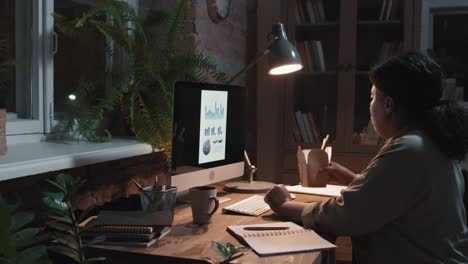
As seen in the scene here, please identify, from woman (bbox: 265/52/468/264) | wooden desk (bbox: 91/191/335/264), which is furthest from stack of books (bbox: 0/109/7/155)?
woman (bbox: 265/52/468/264)

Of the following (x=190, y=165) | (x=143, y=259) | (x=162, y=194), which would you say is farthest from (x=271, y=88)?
(x=143, y=259)

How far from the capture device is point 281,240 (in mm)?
1433

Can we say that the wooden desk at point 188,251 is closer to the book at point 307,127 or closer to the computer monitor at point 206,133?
the computer monitor at point 206,133

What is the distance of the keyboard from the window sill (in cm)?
43

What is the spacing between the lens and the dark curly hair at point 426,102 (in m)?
1.52

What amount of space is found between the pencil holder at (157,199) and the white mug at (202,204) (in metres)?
0.08

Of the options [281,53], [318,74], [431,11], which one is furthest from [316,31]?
[281,53]

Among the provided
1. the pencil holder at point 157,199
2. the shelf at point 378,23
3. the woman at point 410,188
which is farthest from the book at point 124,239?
the shelf at point 378,23

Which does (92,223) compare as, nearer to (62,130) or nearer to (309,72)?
(62,130)

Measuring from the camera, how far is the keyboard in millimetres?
1771

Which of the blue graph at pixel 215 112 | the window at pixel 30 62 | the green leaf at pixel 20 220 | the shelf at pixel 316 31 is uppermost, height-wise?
the shelf at pixel 316 31

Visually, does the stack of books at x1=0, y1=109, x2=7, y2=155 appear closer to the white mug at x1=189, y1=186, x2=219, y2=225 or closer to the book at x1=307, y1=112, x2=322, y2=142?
the white mug at x1=189, y1=186, x2=219, y2=225

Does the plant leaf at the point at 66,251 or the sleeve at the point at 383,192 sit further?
the sleeve at the point at 383,192

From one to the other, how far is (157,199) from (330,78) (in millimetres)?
1970
